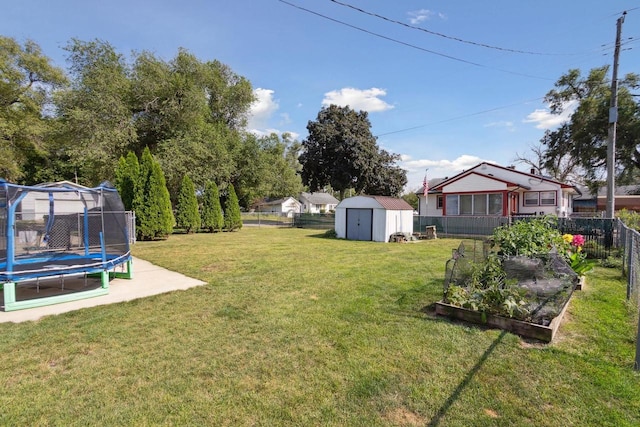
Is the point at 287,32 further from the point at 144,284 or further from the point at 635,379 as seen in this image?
the point at 635,379

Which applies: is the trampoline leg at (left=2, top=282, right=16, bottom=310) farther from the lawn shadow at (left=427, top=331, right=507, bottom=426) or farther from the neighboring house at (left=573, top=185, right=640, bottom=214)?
the neighboring house at (left=573, top=185, right=640, bottom=214)

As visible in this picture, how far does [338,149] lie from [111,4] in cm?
1754

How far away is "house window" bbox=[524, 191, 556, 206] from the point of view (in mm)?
18406

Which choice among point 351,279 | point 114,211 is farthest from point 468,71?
point 114,211

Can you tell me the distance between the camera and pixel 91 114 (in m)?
18.0

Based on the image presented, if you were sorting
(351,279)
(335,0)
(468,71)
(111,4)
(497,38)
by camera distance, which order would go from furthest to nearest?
(468,71) < (497,38) < (111,4) < (351,279) < (335,0)

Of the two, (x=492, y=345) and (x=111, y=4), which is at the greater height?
(x=111, y=4)

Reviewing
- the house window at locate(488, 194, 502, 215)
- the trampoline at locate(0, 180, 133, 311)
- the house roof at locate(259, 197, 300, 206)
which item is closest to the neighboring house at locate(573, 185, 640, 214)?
the house window at locate(488, 194, 502, 215)

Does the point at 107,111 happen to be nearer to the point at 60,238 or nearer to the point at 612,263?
the point at 60,238

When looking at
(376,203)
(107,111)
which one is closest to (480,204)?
(376,203)

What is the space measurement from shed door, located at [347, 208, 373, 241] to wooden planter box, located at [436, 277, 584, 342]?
1043 centimetres

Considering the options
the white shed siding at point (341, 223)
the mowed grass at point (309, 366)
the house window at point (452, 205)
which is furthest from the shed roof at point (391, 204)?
the mowed grass at point (309, 366)

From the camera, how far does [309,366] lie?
2.88 meters

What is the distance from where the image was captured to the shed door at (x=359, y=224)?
14705 millimetres
